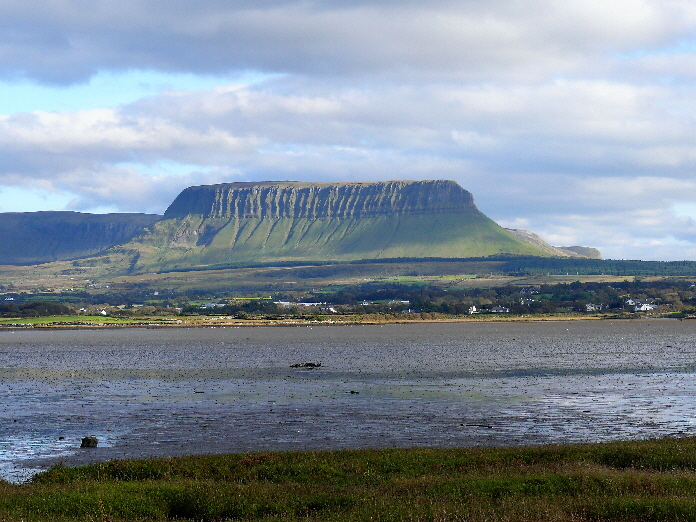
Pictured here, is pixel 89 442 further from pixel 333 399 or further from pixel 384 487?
→ pixel 333 399

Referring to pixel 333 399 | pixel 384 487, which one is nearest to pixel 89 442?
pixel 384 487

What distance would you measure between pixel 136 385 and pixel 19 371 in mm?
26454

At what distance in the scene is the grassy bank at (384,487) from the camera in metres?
25.5

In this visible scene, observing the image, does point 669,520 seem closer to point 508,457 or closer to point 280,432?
point 508,457

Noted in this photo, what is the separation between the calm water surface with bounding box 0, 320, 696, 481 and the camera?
46688 millimetres

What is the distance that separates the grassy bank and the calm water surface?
7887 millimetres

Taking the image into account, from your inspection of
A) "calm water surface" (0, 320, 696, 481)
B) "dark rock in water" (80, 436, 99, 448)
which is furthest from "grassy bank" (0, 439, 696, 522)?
"dark rock in water" (80, 436, 99, 448)

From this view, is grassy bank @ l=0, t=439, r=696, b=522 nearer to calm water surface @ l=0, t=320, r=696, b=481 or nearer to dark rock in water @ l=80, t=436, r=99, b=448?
calm water surface @ l=0, t=320, r=696, b=481

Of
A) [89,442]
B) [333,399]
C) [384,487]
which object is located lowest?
[333,399]

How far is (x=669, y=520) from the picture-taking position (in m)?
24.2

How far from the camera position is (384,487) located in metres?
29.7

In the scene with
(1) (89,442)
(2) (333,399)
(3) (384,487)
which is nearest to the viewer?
(3) (384,487)

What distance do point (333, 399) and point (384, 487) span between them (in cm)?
3613

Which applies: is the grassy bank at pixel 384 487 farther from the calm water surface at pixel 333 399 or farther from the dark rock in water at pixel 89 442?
the dark rock in water at pixel 89 442
